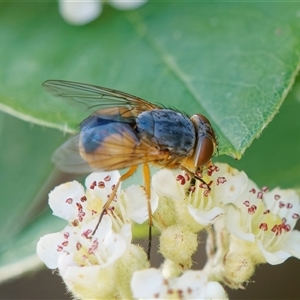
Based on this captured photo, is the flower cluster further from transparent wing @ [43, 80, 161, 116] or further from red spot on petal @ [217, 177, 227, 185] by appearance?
transparent wing @ [43, 80, 161, 116]

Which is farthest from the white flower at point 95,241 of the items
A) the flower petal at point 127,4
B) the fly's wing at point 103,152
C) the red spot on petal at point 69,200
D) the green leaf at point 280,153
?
the flower petal at point 127,4

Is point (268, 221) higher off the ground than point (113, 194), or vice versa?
point (113, 194)

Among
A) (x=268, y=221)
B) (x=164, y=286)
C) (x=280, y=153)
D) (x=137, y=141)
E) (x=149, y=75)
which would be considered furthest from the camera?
(x=280, y=153)

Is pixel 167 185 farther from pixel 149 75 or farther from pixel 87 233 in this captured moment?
pixel 149 75

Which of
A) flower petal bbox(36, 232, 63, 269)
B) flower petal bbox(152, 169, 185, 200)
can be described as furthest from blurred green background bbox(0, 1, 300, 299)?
flower petal bbox(36, 232, 63, 269)

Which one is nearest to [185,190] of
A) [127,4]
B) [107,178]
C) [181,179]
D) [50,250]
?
[181,179]

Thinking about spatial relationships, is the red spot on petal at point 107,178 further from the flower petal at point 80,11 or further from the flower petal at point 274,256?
the flower petal at point 80,11
